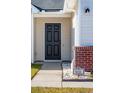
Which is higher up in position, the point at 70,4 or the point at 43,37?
the point at 70,4

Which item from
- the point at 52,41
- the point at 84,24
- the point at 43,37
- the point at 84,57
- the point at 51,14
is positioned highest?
the point at 51,14

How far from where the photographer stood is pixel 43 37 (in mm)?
18703

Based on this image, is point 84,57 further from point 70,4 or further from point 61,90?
point 70,4

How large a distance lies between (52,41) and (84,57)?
7.22 metres

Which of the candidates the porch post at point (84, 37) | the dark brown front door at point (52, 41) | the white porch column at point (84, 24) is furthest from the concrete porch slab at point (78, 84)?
the dark brown front door at point (52, 41)

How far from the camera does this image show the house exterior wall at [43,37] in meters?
18.7

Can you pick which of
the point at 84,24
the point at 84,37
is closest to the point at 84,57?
the point at 84,37

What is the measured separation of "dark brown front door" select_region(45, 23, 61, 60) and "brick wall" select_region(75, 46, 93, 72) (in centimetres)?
704

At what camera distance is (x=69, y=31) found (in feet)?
61.2

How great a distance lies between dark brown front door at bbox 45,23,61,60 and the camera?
736 inches

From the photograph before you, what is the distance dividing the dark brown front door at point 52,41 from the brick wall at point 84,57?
23.1 feet
